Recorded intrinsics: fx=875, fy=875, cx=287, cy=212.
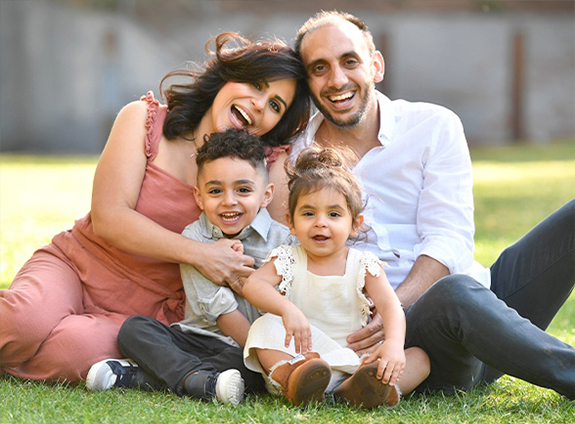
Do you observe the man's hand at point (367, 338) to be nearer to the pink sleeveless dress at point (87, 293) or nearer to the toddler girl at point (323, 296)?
the toddler girl at point (323, 296)

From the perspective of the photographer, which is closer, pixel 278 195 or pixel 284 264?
pixel 284 264

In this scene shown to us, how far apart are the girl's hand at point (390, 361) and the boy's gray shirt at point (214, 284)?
2.04 feet

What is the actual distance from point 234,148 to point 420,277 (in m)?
0.85

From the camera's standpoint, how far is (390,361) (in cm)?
271

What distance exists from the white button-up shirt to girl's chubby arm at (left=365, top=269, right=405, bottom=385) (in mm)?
485

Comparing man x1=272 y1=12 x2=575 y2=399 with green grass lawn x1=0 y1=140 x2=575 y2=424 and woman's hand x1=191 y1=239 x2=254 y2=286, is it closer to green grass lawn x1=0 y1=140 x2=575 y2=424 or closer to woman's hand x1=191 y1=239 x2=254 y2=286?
green grass lawn x1=0 y1=140 x2=575 y2=424

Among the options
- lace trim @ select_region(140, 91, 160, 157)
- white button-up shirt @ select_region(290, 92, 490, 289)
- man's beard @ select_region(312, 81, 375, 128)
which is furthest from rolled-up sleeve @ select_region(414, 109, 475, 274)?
lace trim @ select_region(140, 91, 160, 157)

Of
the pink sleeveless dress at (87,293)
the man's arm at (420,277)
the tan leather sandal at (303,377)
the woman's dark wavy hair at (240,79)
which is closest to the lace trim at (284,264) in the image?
the tan leather sandal at (303,377)

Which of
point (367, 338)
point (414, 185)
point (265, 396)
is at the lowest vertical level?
point (265, 396)

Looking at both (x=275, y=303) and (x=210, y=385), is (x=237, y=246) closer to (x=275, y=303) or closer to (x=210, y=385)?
(x=275, y=303)

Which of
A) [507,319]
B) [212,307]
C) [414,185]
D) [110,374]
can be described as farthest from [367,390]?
[414,185]

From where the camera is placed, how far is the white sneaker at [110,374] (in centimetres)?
307

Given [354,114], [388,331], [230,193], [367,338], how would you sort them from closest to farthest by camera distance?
[388,331] < [367,338] < [230,193] < [354,114]

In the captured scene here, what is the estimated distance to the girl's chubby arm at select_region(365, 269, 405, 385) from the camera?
2.72 meters
